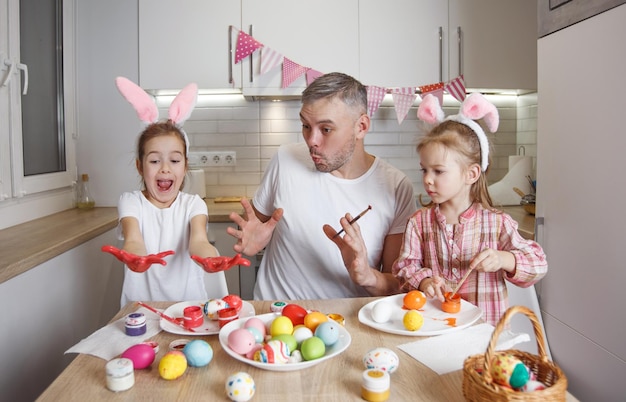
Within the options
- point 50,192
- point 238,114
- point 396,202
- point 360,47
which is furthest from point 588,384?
point 50,192

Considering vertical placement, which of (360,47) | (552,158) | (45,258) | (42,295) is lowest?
(42,295)

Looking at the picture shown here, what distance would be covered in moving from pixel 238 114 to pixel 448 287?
2.10 m

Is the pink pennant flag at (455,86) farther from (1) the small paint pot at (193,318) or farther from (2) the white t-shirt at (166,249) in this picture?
(1) the small paint pot at (193,318)

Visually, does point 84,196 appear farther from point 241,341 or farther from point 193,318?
point 241,341

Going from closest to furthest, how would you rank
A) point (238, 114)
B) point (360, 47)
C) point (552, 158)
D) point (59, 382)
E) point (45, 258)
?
1. point (59, 382)
2. point (45, 258)
3. point (552, 158)
4. point (360, 47)
5. point (238, 114)

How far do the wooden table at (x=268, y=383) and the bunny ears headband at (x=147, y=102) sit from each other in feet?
3.10

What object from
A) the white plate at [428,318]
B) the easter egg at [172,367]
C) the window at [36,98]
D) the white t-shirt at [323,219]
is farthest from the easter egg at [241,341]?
the window at [36,98]

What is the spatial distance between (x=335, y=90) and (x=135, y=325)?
1048 millimetres

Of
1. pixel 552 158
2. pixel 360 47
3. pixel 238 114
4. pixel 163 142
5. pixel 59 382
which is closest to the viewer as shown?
pixel 59 382

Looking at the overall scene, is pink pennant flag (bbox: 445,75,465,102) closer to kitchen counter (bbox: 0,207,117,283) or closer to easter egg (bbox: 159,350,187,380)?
kitchen counter (bbox: 0,207,117,283)

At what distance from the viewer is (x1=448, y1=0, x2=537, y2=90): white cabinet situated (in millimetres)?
3172

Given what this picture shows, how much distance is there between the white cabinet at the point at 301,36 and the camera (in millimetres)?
3055

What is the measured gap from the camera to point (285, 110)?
11.2 feet

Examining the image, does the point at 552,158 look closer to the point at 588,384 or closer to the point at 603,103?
the point at 603,103
